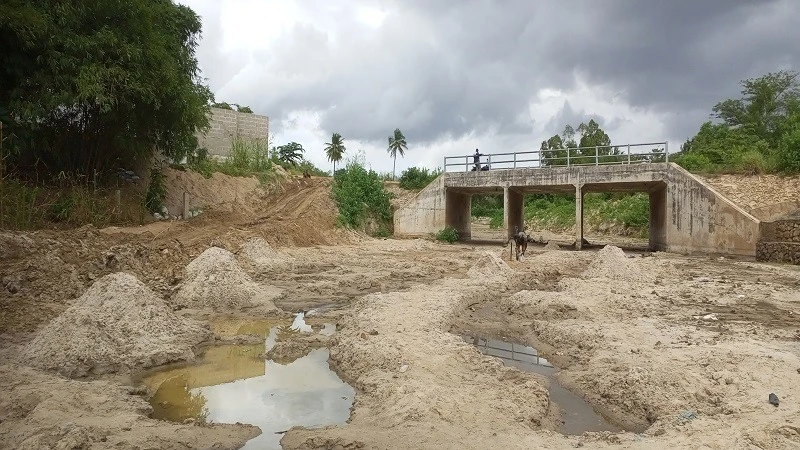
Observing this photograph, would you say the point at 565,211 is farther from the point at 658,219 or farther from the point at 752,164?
the point at 752,164

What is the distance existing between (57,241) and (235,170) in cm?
1501

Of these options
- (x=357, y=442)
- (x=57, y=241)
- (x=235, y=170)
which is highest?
(x=235, y=170)

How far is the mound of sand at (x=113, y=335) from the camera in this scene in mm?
6383

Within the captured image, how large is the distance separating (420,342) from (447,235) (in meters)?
17.9

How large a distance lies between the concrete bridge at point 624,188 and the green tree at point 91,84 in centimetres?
1162

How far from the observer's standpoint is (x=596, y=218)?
35.0 metres

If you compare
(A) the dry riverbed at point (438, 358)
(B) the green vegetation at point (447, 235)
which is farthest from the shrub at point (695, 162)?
(A) the dry riverbed at point (438, 358)

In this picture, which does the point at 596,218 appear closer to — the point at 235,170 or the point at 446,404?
the point at 235,170

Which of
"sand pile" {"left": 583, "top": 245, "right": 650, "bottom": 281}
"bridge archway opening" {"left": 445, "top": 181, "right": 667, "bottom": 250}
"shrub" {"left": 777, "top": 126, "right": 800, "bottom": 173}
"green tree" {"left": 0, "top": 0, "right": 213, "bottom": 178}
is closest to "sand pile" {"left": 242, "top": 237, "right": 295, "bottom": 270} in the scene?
"green tree" {"left": 0, "top": 0, "right": 213, "bottom": 178}

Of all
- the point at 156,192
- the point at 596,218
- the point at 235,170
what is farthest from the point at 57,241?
the point at 596,218

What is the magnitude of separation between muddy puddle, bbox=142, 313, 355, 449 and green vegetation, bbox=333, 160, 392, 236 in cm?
1754

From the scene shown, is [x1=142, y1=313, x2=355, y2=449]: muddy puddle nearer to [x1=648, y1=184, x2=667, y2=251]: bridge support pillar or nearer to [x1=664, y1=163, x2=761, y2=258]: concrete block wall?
[x1=664, y1=163, x2=761, y2=258]: concrete block wall

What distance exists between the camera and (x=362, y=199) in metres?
26.5

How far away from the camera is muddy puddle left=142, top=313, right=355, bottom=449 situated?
532cm
